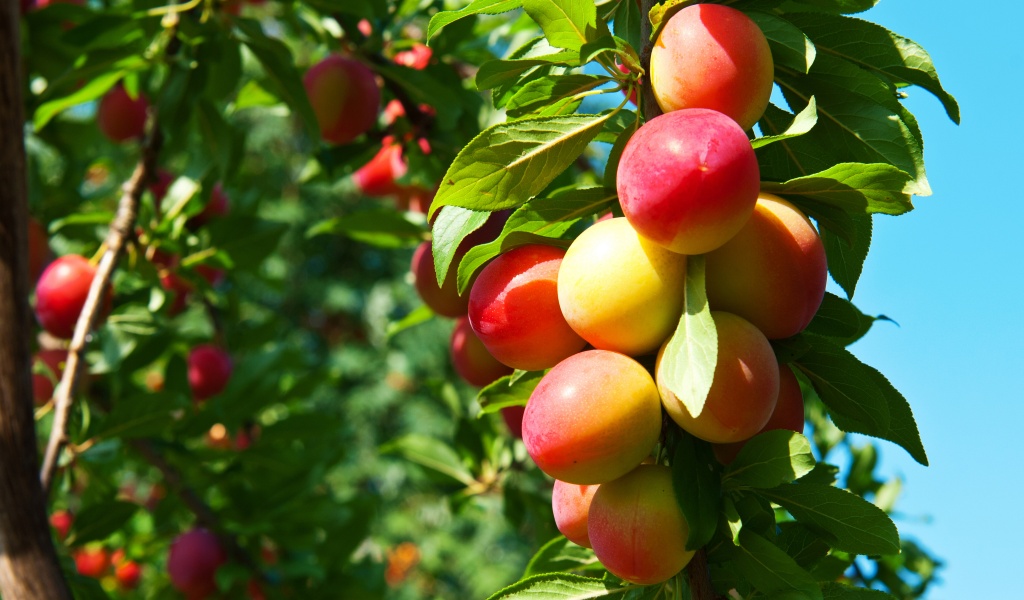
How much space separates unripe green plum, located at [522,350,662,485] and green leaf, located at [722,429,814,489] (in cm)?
4

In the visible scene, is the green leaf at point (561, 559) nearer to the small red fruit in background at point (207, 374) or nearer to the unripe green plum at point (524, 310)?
the unripe green plum at point (524, 310)

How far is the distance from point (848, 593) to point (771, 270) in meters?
0.18

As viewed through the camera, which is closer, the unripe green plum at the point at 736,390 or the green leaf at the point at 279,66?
the unripe green plum at the point at 736,390

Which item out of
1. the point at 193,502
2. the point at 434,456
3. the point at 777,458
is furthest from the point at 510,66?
the point at 193,502

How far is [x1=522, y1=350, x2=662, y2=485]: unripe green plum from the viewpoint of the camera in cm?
38


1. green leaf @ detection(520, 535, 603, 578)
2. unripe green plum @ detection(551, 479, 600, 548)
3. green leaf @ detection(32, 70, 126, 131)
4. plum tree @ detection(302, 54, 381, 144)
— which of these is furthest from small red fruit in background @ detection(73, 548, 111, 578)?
unripe green plum @ detection(551, 479, 600, 548)

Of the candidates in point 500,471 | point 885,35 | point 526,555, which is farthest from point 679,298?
point 526,555

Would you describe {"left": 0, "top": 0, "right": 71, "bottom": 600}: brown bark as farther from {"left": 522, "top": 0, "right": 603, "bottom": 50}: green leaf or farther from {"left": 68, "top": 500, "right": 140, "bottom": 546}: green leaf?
{"left": 522, "top": 0, "right": 603, "bottom": 50}: green leaf

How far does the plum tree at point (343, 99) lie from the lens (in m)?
0.87

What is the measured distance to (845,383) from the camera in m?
0.44

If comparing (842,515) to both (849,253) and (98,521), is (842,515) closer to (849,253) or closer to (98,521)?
(849,253)

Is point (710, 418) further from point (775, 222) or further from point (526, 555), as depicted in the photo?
point (526, 555)

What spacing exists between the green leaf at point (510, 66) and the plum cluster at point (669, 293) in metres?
0.06

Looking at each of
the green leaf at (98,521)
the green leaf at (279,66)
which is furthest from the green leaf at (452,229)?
the green leaf at (98,521)
